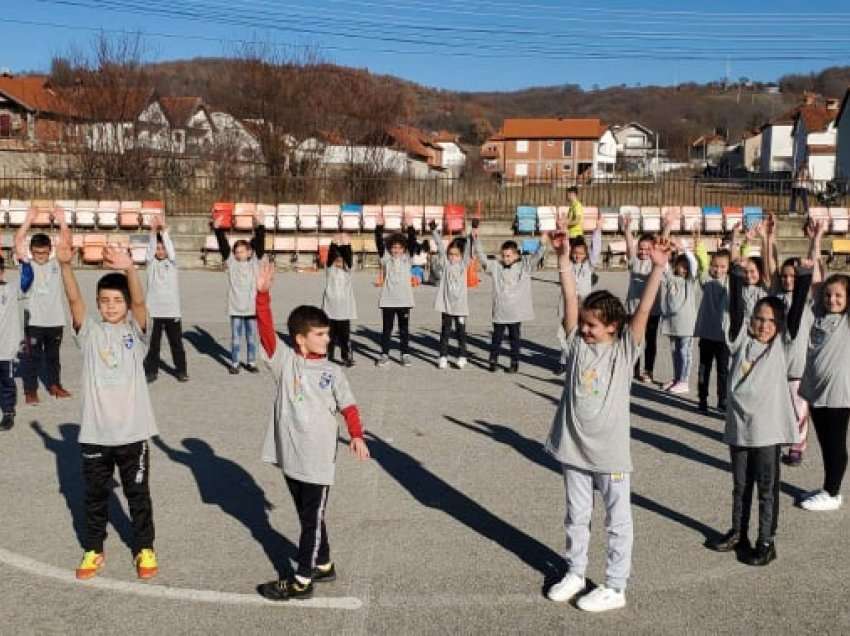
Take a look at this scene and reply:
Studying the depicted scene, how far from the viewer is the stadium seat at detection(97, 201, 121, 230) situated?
26.6 m

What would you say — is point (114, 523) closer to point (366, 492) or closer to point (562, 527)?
point (366, 492)

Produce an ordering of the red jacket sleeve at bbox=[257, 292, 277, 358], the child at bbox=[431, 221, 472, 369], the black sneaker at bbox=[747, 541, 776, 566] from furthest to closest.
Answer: the child at bbox=[431, 221, 472, 369]
the black sneaker at bbox=[747, 541, 776, 566]
the red jacket sleeve at bbox=[257, 292, 277, 358]

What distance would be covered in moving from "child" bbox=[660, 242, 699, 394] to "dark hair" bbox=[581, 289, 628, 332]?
221 inches

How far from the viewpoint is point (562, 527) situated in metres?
6.25

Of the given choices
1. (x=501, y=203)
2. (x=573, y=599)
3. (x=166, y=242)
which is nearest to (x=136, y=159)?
(x=501, y=203)

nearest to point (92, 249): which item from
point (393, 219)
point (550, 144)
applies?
point (393, 219)

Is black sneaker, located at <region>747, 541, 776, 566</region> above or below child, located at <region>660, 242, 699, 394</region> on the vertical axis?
below

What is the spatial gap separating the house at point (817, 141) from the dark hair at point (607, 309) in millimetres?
70265

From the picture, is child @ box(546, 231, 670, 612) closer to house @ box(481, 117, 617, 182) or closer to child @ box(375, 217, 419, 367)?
child @ box(375, 217, 419, 367)

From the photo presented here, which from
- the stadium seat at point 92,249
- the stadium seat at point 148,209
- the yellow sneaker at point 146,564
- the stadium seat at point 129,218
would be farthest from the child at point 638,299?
the stadium seat at point 129,218

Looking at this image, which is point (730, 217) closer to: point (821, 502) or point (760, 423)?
point (821, 502)

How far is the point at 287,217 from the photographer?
26828 mm

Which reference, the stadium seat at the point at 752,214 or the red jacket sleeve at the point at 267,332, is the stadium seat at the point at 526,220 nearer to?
the stadium seat at the point at 752,214

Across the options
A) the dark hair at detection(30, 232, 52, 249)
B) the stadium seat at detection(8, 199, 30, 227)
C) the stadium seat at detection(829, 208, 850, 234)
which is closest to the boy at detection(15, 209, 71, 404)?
the dark hair at detection(30, 232, 52, 249)
